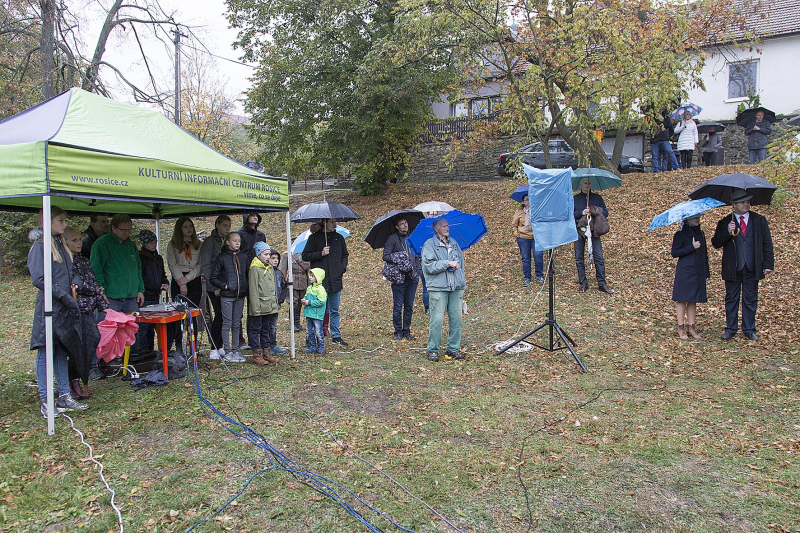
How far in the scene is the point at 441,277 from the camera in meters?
7.06

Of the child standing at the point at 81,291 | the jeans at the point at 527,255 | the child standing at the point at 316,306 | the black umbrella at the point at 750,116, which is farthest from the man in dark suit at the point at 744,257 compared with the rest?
the black umbrella at the point at 750,116

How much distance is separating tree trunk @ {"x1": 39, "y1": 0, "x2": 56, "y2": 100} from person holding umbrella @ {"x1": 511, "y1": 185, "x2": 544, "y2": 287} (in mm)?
10949

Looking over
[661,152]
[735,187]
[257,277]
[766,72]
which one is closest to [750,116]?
[661,152]

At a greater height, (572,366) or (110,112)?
(110,112)

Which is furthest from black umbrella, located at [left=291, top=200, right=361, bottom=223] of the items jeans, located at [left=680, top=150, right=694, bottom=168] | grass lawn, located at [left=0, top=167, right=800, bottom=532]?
jeans, located at [left=680, top=150, right=694, bottom=168]

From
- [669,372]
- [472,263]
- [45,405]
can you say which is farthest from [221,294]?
[472,263]

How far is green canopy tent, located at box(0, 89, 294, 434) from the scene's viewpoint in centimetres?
449

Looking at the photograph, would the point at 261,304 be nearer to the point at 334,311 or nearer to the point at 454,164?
the point at 334,311

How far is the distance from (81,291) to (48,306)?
90 centimetres

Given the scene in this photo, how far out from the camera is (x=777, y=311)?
8.69 m

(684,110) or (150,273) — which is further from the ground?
(684,110)

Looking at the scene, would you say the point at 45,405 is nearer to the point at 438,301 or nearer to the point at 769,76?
the point at 438,301

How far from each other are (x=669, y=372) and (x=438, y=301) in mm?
2937

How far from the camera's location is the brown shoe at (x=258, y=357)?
6.86m
